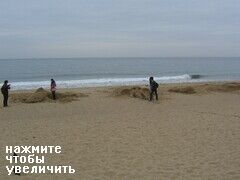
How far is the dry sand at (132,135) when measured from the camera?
28.6ft

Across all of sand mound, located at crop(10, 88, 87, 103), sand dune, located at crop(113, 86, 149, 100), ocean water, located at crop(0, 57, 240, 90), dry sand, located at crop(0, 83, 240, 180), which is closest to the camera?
dry sand, located at crop(0, 83, 240, 180)

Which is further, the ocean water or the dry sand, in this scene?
the ocean water

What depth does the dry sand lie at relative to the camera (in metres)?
8.70

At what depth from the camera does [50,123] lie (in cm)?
1457

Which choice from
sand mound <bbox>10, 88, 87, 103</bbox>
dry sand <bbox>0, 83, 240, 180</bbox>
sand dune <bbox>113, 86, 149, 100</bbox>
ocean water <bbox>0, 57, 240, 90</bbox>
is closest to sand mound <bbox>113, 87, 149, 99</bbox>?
sand dune <bbox>113, 86, 149, 100</bbox>

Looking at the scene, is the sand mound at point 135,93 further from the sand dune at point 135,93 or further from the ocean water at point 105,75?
the ocean water at point 105,75

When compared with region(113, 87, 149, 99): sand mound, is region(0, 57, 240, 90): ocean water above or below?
above

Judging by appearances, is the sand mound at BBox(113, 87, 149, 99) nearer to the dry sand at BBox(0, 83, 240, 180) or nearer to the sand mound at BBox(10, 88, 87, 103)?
the dry sand at BBox(0, 83, 240, 180)

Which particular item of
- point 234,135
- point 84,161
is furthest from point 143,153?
point 234,135

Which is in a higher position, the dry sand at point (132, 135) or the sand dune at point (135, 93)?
the sand dune at point (135, 93)

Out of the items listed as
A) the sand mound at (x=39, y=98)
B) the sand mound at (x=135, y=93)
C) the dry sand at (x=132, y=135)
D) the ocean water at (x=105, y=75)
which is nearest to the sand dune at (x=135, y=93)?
the sand mound at (x=135, y=93)

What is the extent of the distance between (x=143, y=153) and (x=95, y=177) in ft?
7.13

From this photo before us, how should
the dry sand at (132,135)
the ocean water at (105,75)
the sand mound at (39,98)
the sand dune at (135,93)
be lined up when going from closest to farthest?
the dry sand at (132,135) < the sand mound at (39,98) < the sand dune at (135,93) < the ocean water at (105,75)

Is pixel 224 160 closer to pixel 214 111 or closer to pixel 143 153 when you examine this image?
pixel 143 153
